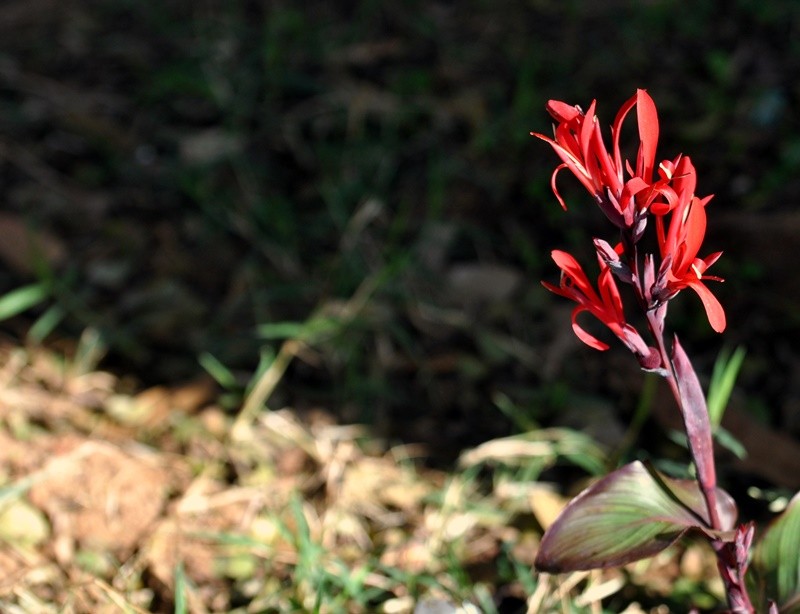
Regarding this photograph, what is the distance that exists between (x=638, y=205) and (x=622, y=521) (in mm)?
476

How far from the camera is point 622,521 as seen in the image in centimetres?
143

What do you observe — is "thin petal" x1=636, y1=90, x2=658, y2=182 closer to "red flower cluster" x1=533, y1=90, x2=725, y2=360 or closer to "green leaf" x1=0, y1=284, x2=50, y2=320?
"red flower cluster" x1=533, y1=90, x2=725, y2=360

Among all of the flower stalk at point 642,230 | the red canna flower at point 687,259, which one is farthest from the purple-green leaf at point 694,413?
the red canna flower at point 687,259

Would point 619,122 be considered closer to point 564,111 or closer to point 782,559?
point 564,111

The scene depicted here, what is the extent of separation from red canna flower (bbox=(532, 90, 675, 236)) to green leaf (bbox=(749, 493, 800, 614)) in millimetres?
582

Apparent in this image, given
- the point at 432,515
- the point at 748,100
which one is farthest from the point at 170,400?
the point at 748,100

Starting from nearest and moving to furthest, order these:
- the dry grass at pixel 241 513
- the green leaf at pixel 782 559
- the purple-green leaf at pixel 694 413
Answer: the purple-green leaf at pixel 694 413 → the green leaf at pixel 782 559 → the dry grass at pixel 241 513

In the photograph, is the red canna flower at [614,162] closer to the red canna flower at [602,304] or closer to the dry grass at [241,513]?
the red canna flower at [602,304]

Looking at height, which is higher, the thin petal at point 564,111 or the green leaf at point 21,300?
the thin petal at point 564,111

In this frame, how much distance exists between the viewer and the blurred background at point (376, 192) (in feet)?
8.57

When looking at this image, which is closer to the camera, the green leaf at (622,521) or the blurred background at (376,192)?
the green leaf at (622,521)

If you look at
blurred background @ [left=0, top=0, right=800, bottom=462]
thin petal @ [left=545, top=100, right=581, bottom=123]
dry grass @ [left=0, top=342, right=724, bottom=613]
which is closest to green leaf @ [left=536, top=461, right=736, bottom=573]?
dry grass @ [left=0, top=342, right=724, bottom=613]

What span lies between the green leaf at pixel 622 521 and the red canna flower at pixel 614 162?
414mm

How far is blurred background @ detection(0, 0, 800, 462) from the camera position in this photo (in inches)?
103
